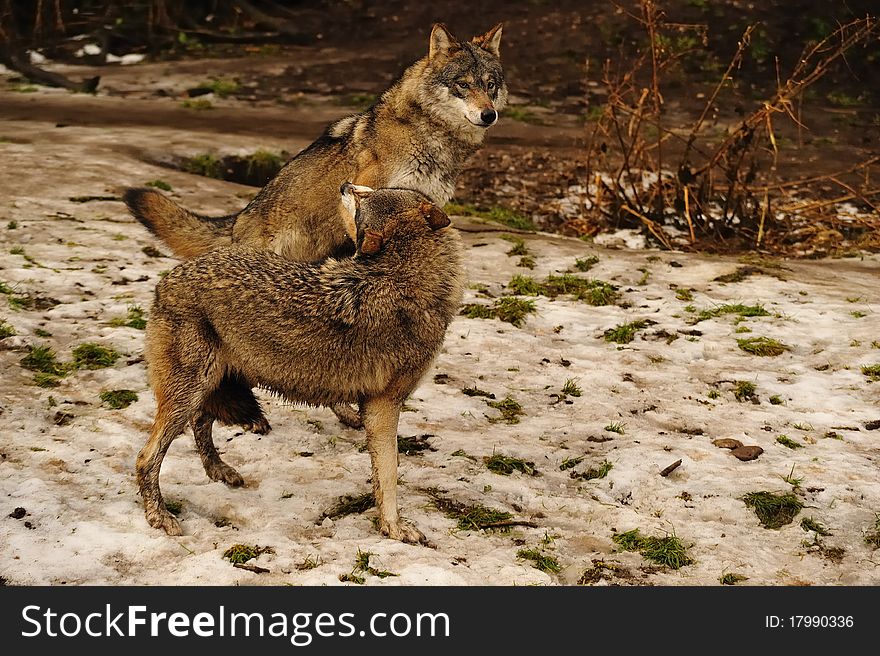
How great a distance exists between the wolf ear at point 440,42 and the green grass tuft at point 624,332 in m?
2.75

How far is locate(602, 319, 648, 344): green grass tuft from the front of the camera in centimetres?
780

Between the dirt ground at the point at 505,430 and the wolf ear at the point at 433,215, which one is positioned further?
the wolf ear at the point at 433,215

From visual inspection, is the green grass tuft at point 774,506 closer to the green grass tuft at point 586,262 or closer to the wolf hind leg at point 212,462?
the wolf hind leg at point 212,462

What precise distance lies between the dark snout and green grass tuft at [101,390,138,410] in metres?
3.40

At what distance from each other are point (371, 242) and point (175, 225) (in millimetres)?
2427

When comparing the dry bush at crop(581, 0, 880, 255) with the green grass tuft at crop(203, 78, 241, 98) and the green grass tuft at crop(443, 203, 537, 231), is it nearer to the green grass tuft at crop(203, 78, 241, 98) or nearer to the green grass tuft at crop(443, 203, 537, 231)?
the green grass tuft at crop(443, 203, 537, 231)

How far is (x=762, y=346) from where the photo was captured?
7590mm

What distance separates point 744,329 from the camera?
791 cm

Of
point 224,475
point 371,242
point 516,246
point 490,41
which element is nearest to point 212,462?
point 224,475

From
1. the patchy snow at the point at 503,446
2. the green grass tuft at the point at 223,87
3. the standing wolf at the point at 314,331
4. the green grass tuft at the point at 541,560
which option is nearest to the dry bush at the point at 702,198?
the patchy snow at the point at 503,446

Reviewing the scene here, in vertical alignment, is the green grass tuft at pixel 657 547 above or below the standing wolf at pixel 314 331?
below

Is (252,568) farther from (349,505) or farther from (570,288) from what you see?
(570,288)

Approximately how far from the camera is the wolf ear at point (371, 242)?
489cm

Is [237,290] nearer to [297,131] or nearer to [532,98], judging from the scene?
[297,131]
